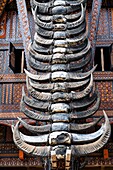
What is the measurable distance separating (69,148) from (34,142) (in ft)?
2.04

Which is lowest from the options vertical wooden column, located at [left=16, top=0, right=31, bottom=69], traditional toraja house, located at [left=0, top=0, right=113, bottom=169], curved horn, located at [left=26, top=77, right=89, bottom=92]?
traditional toraja house, located at [left=0, top=0, right=113, bottom=169]

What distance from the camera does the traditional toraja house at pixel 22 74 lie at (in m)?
9.46

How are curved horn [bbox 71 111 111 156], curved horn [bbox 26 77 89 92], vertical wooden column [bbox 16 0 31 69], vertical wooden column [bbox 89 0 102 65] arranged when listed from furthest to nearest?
vertical wooden column [bbox 16 0 31 69] → vertical wooden column [bbox 89 0 102 65] → curved horn [bbox 26 77 89 92] → curved horn [bbox 71 111 111 156]

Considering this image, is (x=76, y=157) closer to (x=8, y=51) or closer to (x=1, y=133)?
(x=1, y=133)

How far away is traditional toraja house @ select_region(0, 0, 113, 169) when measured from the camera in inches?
372

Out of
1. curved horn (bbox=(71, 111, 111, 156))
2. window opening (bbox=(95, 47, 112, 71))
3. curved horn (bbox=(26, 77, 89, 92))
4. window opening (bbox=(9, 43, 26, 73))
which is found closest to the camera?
curved horn (bbox=(71, 111, 111, 156))

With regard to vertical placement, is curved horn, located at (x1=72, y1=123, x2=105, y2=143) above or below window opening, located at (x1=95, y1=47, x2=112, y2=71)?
above

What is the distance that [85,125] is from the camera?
6.76m

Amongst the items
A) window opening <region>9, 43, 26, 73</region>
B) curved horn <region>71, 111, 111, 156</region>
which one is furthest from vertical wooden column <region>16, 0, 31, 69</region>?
curved horn <region>71, 111, 111, 156</region>

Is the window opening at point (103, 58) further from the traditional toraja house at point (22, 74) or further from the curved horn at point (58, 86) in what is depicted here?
the curved horn at point (58, 86)

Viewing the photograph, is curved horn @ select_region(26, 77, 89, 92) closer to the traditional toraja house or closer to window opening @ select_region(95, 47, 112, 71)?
the traditional toraja house

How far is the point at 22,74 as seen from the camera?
32.7 feet

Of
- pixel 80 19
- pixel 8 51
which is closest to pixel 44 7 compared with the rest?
pixel 80 19

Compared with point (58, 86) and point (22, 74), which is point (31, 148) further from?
point (22, 74)
